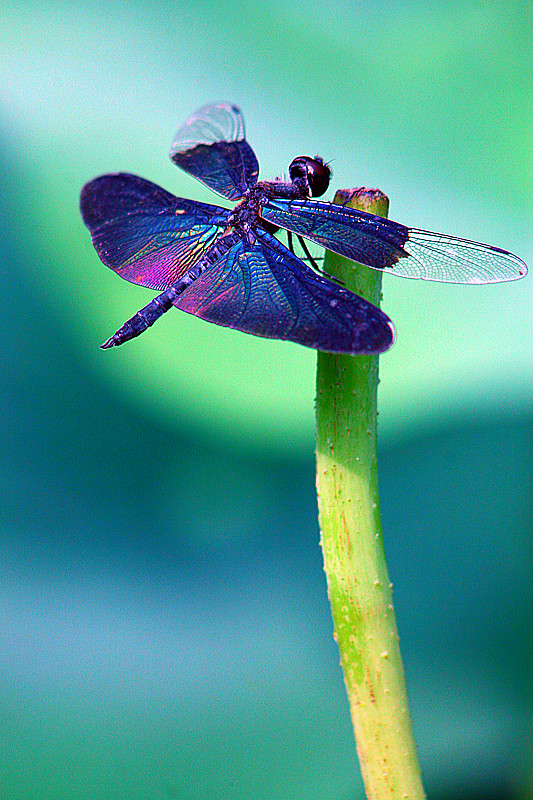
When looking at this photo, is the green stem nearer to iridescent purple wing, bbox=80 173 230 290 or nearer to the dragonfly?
the dragonfly

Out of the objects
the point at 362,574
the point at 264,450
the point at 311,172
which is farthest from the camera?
the point at 264,450

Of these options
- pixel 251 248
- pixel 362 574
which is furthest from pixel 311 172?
pixel 362 574

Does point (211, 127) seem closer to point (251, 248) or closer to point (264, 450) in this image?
point (251, 248)

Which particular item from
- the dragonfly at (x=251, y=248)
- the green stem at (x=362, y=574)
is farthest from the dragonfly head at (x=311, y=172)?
the green stem at (x=362, y=574)

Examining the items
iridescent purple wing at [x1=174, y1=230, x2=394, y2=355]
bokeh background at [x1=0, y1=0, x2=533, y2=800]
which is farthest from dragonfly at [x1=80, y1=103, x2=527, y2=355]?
bokeh background at [x1=0, y1=0, x2=533, y2=800]

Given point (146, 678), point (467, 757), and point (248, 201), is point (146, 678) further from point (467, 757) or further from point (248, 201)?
point (248, 201)

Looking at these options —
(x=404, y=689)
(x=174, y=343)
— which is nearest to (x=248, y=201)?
(x=404, y=689)

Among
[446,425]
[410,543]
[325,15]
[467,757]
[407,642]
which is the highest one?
[325,15]

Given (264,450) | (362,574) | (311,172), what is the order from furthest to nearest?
(264,450), (311,172), (362,574)
